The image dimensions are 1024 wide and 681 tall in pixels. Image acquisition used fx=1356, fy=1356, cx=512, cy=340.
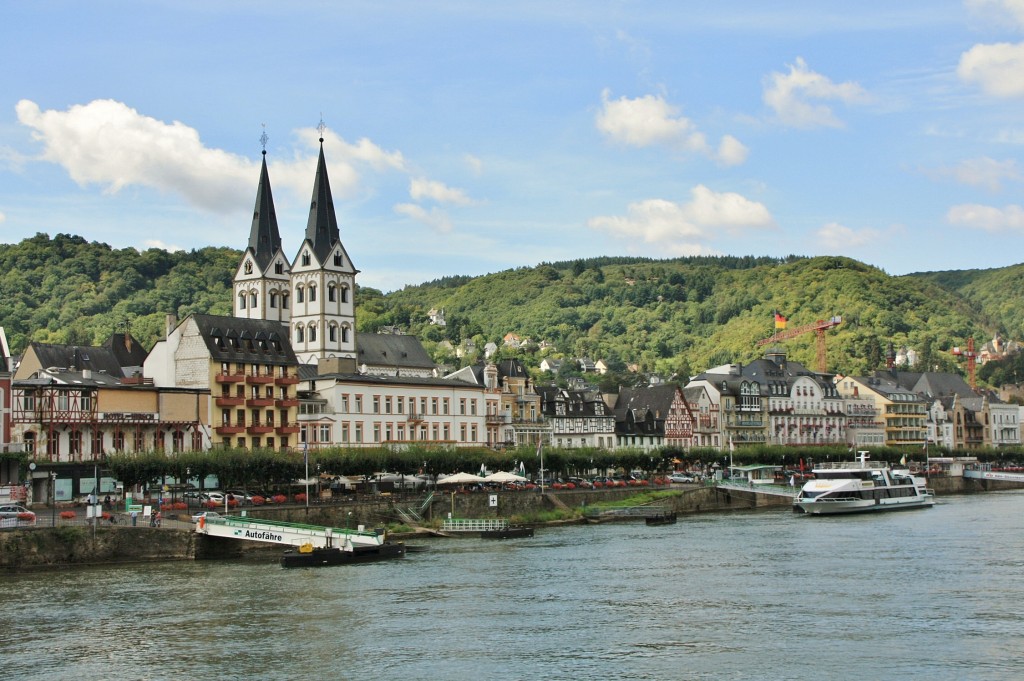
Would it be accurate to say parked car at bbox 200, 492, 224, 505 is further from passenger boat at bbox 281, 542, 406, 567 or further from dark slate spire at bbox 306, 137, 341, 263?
dark slate spire at bbox 306, 137, 341, 263

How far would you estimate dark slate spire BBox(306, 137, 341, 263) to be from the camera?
152500 mm

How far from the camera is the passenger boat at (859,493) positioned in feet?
380

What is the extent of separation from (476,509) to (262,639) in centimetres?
5251

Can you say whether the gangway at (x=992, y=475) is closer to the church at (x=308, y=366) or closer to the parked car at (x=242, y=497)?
the church at (x=308, y=366)

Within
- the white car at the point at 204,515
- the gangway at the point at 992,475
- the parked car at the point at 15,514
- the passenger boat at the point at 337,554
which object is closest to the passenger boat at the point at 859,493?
the gangway at the point at 992,475

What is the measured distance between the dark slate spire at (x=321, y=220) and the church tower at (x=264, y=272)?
6.87m

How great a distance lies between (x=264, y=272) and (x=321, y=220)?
9.57 meters

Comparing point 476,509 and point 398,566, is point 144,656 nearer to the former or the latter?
point 398,566

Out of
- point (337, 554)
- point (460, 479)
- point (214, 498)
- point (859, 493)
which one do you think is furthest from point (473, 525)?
point (859, 493)

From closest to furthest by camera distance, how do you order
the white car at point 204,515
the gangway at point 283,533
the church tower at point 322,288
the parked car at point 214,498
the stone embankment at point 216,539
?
the stone embankment at point 216,539
the gangway at point 283,533
the white car at point 204,515
the parked car at point 214,498
the church tower at point 322,288

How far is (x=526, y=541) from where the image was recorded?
288 feet

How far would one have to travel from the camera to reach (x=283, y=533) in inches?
3083

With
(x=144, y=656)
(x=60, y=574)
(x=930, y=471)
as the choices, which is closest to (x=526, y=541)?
(x=60, y=574)

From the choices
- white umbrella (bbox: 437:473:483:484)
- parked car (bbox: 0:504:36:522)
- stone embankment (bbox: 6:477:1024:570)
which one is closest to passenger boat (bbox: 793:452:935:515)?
stone embankment (bbox: 6:477:1024:570)
